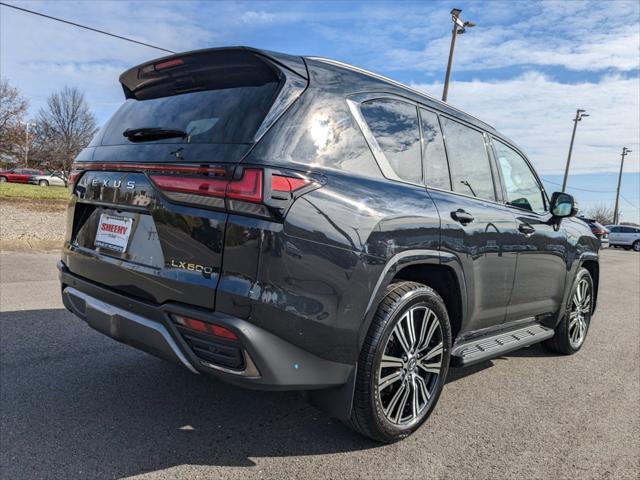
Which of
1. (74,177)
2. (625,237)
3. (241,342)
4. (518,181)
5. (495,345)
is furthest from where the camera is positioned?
(625,237)

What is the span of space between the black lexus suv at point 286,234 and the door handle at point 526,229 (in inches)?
21.8

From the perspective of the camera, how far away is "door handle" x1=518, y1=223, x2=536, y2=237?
380 centimetres

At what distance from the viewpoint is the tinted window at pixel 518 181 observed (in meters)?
4.00

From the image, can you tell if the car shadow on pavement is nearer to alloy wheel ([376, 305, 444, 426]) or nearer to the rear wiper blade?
alloy wheel ([376, 305, 444, 426])

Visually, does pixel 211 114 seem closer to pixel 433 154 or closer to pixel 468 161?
pixel 433 154

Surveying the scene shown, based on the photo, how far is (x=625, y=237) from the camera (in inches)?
1446

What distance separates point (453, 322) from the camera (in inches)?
128

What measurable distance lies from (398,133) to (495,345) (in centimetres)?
167

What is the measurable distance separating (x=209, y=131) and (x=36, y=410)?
1.92 m

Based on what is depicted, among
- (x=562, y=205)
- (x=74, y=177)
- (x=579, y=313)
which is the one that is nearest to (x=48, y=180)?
(x=74, y=177)

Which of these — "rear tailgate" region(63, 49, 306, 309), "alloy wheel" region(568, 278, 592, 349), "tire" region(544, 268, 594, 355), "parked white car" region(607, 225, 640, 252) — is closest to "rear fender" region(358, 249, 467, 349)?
"rear tailgate" region(63, 49, 306, 309)

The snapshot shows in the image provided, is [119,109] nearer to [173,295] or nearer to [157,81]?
[157,81]

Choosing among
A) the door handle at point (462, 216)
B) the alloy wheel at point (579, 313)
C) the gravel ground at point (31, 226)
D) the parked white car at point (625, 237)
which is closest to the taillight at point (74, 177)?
the door handle at point (462, 216)

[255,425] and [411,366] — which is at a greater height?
[411,366]
